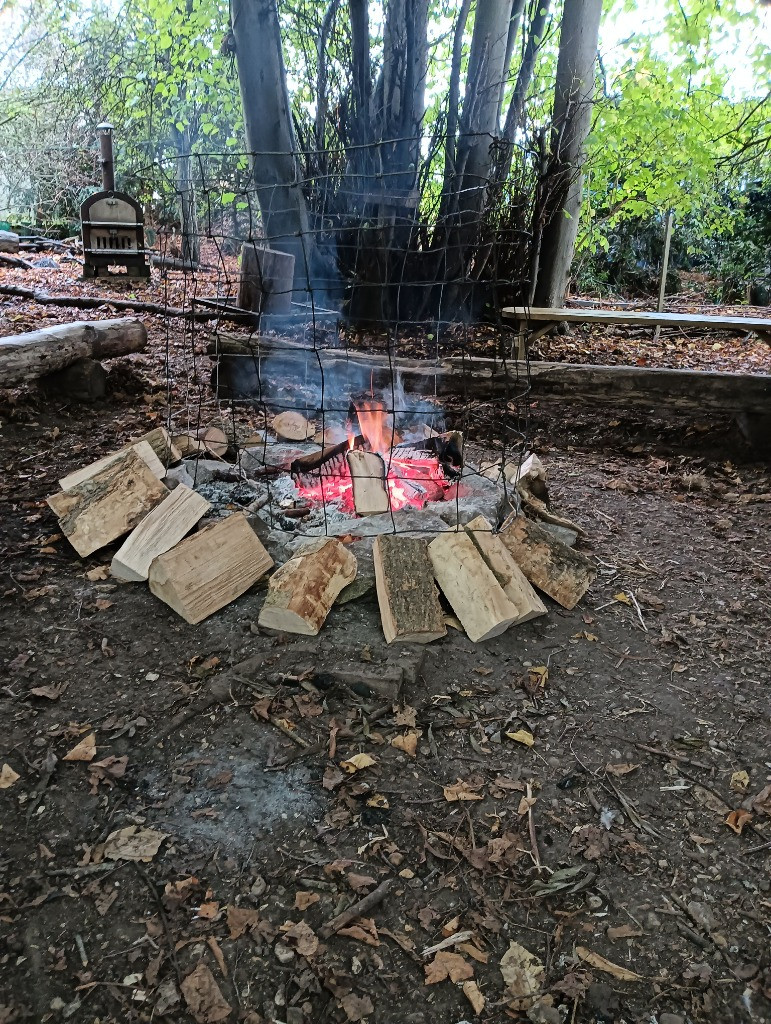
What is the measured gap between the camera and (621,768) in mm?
2277

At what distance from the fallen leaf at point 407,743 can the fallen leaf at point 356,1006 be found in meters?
0.76

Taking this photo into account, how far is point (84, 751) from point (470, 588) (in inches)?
58.6

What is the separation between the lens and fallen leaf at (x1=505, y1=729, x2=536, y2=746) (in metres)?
2.36

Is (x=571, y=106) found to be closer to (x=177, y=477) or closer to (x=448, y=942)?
(x=177, y=477)

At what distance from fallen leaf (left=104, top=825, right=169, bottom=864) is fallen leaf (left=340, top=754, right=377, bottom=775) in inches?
21.7

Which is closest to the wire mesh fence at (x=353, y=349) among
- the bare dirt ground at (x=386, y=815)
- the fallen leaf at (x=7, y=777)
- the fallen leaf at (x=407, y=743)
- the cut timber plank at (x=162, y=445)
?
the cut timber plank at (x=162, y=445)

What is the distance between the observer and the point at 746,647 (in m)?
2.91

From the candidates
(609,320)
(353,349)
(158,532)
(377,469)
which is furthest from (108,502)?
(609,320)

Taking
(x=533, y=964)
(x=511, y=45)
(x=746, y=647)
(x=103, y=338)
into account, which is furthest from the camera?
(x=511, y=45)

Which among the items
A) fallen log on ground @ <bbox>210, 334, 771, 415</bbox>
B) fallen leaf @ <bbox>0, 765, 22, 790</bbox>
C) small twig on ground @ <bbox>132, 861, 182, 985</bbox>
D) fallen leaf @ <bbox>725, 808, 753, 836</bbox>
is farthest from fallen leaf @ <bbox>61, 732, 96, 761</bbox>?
fallen log on ground @ <bbox>210, 334, 771, 415</bbox>

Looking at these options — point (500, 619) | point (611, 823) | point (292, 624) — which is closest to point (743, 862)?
point (611, 823)

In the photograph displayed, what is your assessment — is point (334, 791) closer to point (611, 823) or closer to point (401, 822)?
point (401, 822)

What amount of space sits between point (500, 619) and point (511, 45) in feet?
26.0

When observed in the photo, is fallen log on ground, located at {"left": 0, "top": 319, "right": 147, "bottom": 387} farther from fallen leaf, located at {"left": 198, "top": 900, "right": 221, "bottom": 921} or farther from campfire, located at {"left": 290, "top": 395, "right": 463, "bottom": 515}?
fallen leaf, located at {"left": 198, "top": 900, "right": 221, "bottom": 921}
